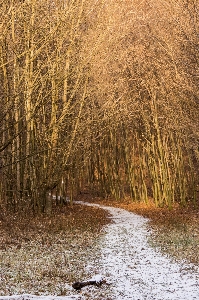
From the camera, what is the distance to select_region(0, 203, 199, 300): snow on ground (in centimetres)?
662

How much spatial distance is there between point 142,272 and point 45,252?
2.27 meters

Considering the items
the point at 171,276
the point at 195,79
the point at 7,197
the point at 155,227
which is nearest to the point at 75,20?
the point at 195,79

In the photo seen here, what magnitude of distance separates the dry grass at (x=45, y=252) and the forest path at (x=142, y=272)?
0.44 m

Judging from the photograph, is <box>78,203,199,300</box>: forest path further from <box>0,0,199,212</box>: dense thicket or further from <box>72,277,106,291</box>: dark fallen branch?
<box>0,0,199,212</box>: dense thicket

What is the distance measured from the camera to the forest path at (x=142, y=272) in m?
6.74

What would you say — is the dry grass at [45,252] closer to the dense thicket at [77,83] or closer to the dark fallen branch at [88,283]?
the dark fallen branch at [88,283]

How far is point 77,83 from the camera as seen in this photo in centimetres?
1562

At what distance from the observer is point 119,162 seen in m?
25.8

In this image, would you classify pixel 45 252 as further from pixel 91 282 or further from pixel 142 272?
pixel 91 282

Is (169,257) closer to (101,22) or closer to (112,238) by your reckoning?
(112,238)

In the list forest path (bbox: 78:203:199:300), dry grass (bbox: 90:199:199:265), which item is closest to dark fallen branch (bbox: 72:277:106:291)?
forest path (bbox: 78:203:199:300)

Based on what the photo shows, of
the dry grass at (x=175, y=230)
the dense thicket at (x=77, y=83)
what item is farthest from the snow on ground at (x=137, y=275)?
the dense thicket at (x=77, y=83)

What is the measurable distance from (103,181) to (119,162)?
7.50 feet

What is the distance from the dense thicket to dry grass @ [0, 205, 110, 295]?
1483 millimetres
